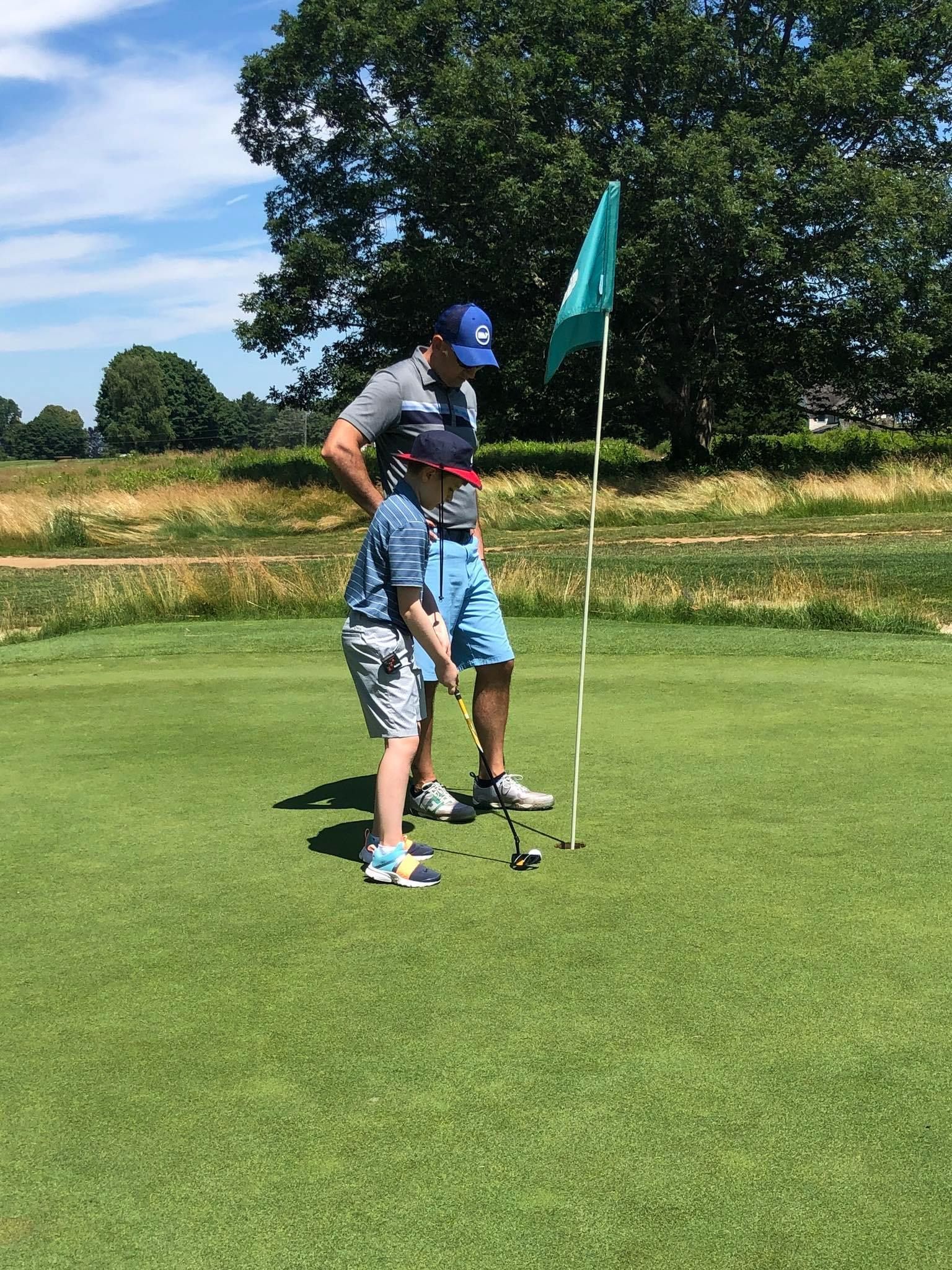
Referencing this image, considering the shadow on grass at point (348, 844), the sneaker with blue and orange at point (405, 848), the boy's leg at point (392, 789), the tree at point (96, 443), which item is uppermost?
the tree at point (96, 443)

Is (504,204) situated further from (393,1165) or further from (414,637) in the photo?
(393,1165)

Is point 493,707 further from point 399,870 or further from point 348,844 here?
point 399,870

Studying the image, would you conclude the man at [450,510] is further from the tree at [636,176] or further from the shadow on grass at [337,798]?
the tree at [636,176]

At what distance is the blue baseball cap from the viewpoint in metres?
4.93

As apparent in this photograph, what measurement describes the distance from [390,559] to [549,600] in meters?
8.62

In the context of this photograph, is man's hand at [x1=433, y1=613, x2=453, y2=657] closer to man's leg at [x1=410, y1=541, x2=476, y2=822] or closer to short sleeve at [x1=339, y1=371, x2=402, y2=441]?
man's leg at [x1=410, y1=541, x2=476, y2=822]

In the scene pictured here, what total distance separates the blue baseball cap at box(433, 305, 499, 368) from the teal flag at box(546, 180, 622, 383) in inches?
9.9

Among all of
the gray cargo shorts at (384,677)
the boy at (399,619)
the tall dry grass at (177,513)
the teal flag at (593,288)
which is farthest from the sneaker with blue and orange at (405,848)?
the tall dry grass at (177,513)

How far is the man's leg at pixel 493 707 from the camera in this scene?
5.47 m

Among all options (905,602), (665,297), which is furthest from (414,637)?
(665,297)

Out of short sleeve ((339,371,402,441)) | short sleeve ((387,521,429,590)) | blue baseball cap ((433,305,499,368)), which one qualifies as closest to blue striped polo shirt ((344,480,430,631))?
short sleeve ((387,521,429,590))

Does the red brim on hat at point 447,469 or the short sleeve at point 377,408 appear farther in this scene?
the short sleeve at point 377,408

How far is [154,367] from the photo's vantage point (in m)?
142

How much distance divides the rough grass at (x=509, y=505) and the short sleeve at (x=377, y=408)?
21888 millimetres
